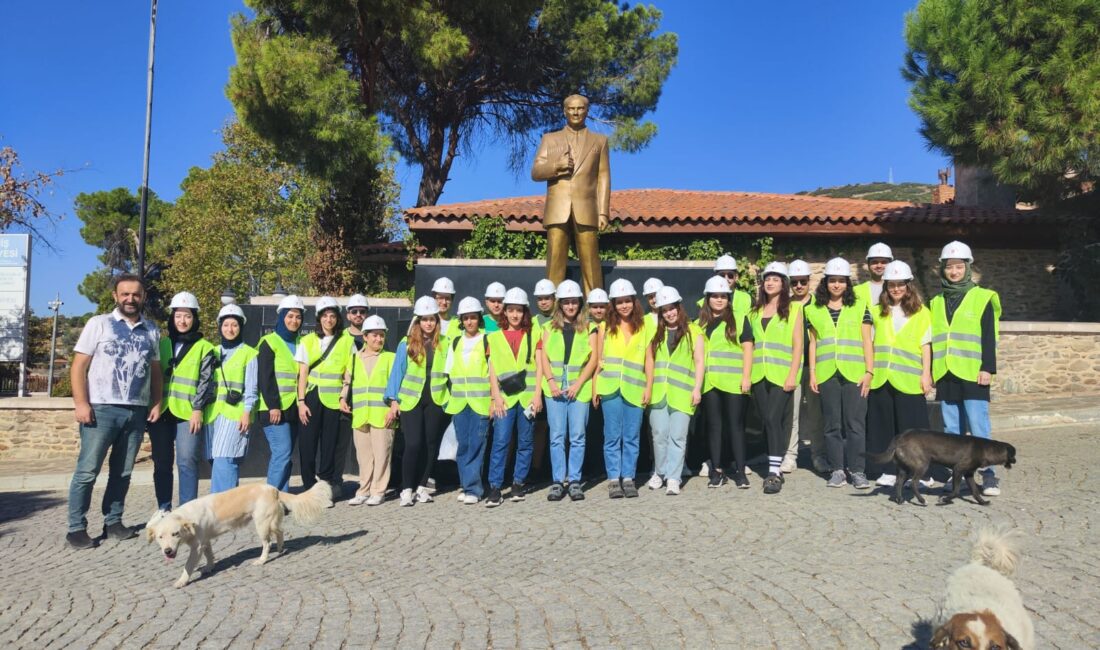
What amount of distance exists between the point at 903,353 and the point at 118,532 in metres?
6.14

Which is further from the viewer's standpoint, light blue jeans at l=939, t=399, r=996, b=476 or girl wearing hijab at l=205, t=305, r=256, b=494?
light blue jeans at l=939, t=399, r=996, b=476

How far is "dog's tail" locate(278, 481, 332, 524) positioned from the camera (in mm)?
5387

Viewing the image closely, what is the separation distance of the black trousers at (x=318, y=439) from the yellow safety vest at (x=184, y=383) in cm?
120

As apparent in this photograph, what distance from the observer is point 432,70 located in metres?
19.4

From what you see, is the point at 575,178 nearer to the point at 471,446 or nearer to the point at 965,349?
the point at 471,446

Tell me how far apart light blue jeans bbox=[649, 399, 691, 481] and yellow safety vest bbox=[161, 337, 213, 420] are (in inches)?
144

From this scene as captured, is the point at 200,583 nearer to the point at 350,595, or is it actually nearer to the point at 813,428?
the point at 350,595

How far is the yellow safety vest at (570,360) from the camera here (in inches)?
278

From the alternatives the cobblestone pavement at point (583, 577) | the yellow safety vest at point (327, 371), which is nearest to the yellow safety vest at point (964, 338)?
the cobblestone pavement at point (583, 577)

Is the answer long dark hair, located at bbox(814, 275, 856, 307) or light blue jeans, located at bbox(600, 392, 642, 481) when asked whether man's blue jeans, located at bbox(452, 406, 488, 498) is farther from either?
long dark hair, located at bbox(814, 275, 856, 307)

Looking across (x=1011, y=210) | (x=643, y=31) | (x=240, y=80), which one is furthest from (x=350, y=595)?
(x=643, y=31)

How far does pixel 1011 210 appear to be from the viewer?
1730 centimetres

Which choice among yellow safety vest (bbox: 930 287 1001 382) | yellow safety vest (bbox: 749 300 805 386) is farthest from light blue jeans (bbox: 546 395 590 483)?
yellow safety vest (bbox: 930 287 1001 382)

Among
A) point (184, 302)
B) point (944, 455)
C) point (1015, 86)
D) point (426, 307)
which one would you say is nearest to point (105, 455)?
point (184, 302)
